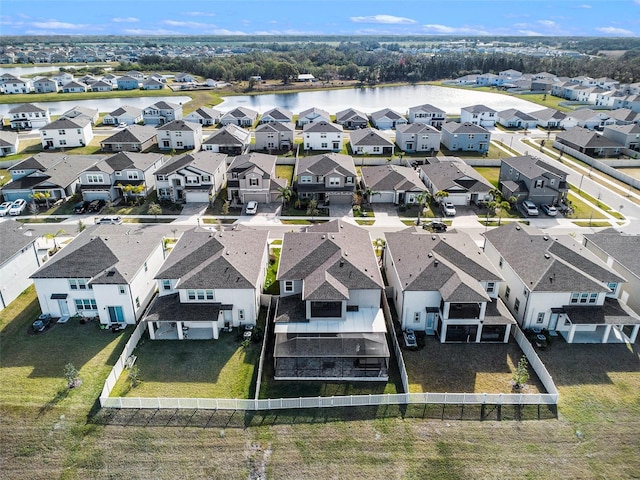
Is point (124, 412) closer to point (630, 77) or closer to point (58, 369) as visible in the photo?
point (58, 369)

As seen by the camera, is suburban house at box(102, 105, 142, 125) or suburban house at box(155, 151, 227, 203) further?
suburban house at box(102, 105, 142, 125)

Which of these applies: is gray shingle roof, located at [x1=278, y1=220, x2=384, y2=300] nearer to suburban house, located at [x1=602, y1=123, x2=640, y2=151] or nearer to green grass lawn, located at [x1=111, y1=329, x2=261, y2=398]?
green grass lawn, located at [x1=111, y1=329, x2=261, y2=398]

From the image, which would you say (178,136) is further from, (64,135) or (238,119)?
(64,135)

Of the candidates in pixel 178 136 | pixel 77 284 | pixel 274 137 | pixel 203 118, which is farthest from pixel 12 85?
pixel 77 284

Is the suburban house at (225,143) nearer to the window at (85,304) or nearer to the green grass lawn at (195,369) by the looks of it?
the window at (85,304)

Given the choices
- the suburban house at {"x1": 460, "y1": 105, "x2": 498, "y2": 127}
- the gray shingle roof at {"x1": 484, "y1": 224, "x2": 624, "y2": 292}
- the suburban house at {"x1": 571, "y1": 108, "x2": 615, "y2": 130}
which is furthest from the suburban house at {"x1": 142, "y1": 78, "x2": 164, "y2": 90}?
the gray shingle roof at {"x1": 484, "y1": 224, "x2": 624, "y2": 292}

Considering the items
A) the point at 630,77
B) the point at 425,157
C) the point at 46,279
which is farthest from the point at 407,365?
the point at 630,77
